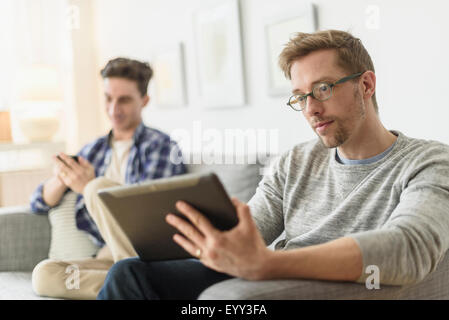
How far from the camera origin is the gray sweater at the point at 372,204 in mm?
1037

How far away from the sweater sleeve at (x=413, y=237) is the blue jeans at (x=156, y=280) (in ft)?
1.33

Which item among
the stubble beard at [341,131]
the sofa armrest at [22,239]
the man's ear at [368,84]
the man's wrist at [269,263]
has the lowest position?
the sofa armrest at [22,239]

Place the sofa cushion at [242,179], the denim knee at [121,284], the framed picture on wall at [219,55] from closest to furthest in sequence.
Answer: the denim knee at [121,284] → the sofa cushion at [242,179] → the framed picture on wall at [219,55]

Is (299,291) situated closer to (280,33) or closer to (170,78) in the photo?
(280,33)

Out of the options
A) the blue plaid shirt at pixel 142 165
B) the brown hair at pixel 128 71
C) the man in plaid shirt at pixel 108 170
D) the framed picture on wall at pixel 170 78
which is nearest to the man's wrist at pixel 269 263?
the man in plaid shirt at pixel 108 170

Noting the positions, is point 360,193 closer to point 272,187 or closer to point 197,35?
point 272,187

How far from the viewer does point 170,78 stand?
3371 millimetres

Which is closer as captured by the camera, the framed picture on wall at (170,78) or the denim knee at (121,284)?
the denim knee at (121,284)

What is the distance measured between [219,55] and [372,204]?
183cm

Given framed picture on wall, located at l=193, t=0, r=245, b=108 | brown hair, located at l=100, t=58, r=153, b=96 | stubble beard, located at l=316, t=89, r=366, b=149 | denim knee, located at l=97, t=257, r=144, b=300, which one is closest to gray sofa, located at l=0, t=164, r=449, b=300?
denim knee, located at l=97, t=257, r=144, b=300

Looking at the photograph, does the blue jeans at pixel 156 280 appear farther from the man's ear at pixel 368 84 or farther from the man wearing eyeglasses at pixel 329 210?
the man's ear at pixel 368 84

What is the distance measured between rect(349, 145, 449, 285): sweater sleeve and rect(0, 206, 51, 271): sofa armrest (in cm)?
161

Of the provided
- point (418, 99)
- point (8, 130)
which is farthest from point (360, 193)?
point (8, 130)

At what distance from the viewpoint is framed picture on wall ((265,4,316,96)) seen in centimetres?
233
